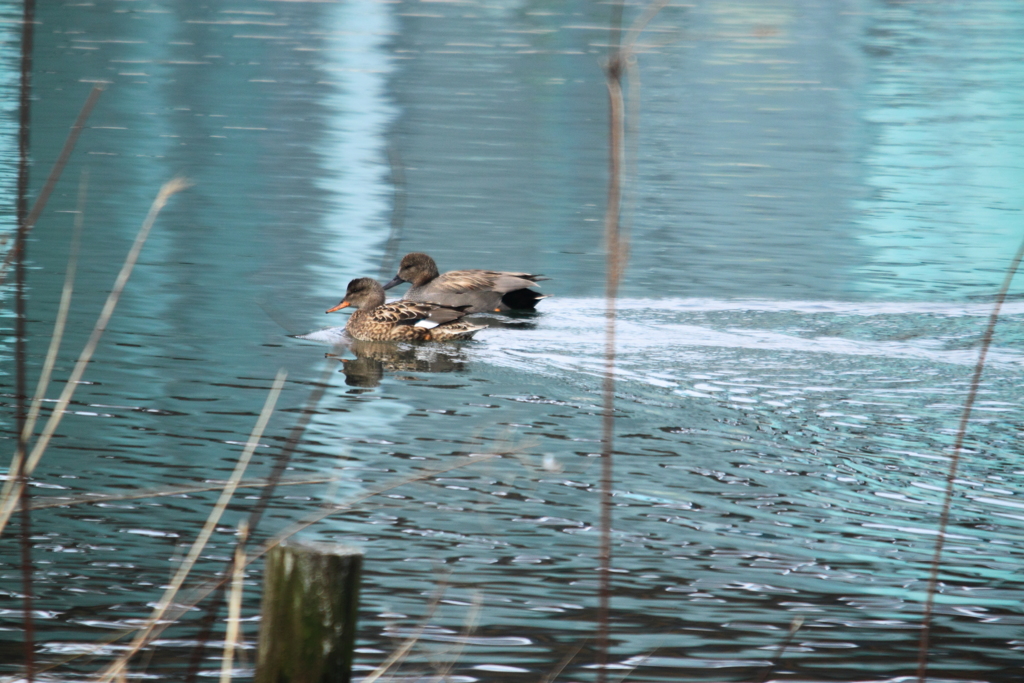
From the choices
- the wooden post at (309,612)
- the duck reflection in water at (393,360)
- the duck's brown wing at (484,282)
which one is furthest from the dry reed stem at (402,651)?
the duck's brown wing at (484,282)

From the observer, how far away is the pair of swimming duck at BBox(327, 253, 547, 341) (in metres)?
10.4

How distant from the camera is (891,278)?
12.8 m

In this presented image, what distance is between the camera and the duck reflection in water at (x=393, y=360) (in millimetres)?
9500

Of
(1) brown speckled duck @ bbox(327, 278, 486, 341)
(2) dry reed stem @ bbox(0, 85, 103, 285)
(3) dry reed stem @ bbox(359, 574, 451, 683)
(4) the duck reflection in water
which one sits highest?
(2) dry reed stem @ bbox(0, 85, 103, 285)

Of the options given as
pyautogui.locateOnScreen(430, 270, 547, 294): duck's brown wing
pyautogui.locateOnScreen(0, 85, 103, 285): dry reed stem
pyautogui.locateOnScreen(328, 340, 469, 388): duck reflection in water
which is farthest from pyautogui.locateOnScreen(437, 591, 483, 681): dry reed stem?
pyautogui.locateOnScreen(430, 270, 547, 294): duck's brown wing

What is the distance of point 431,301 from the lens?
444 inches

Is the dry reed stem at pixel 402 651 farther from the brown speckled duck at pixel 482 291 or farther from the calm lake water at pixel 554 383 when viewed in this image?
the brown speckled duck at pixel 482 291

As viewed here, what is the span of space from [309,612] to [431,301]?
806cm

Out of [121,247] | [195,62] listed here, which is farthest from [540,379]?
[195,62]

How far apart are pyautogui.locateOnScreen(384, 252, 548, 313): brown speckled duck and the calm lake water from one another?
8.0 inches

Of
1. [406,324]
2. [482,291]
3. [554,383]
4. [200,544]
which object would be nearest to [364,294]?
[406,324]

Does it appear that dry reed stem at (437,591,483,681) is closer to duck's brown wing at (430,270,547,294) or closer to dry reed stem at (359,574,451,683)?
dry reed stem at (359,574,451,683)

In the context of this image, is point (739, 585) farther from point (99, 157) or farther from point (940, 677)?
point (99, 157)

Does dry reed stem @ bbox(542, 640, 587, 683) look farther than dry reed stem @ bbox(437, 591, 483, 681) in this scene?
Yes
